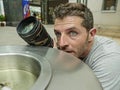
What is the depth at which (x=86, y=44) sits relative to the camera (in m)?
1.00

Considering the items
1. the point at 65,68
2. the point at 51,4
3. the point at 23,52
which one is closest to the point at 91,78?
the point at 65,68

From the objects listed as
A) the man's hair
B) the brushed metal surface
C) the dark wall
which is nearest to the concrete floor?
the dark wall

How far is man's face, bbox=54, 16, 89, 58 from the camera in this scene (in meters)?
0.90

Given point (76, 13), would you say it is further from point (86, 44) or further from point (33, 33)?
point (33, 33)

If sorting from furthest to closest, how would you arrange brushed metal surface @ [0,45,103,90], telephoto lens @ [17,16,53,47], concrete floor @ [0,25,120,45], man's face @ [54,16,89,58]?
concrete floor @ [0,25,120,45], man's face @ [54,16,89,58], telephoto lens @ [17,16,53,47], brushed metal surface @ [0,45,103,90]

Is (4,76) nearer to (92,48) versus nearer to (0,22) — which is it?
(92,48)

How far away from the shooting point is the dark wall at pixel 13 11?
2.86 m

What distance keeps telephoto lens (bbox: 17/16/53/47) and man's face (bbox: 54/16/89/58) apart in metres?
0.11

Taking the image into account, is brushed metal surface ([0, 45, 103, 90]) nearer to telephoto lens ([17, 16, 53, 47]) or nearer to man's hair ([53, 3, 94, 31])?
telephoto lens ([17, 16, 53, 47])

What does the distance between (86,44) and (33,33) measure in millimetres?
369

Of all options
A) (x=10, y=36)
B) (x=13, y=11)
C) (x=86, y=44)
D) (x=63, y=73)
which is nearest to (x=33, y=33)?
(x=63, y=73)

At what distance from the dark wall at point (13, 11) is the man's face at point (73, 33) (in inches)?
78.7

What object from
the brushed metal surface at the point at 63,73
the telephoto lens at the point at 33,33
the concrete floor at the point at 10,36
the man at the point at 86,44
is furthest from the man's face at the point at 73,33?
the concrete floor at the point at 10,36

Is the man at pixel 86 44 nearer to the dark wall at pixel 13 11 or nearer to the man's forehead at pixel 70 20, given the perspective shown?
the man's forehead at pixel 70 20
